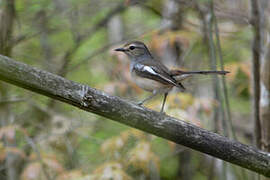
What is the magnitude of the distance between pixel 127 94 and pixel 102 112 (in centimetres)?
379

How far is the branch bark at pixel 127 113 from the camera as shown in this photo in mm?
2566

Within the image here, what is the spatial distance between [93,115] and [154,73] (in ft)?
5.75

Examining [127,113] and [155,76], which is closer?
[127,113]

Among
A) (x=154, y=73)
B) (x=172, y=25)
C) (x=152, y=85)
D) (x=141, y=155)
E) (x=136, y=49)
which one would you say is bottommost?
(x=141, y=155)

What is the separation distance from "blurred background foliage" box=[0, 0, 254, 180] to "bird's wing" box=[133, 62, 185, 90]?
0.53 m

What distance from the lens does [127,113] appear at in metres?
2.80

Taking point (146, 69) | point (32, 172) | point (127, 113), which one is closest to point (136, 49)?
point (146, 69)

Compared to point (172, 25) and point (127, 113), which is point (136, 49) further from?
point (127, 113)

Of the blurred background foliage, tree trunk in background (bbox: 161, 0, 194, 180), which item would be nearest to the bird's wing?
the blurred background foliage

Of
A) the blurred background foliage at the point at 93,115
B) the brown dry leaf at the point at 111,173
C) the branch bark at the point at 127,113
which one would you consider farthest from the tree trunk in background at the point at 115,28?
the branch bark at the point at 127,113

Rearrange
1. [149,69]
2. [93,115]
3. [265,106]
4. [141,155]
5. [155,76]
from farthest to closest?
[93,115]
[141,155]
[149,69]
[155,76]
[265,106]

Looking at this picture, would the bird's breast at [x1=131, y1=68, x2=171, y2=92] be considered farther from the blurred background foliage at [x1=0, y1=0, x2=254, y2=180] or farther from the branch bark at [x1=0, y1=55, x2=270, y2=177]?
the branch bark at [x1=0, y1=55, x2=270, y2=177]

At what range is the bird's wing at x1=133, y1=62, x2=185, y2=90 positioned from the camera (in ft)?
13.6

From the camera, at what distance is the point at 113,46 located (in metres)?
6.64
